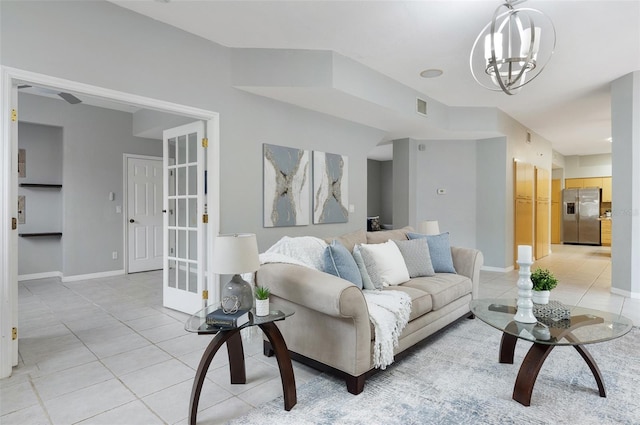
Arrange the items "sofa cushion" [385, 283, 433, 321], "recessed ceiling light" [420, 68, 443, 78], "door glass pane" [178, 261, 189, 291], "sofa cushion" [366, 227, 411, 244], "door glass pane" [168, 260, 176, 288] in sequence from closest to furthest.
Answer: "sofa cushion" [385, 283, 433, 321], "sofa cushion" [366, 227, 411, 244], "door glass pane" [178, 261, 189, 291], "door glass pane" [168, 260, 176, 288], "recessed ceiling light" [420, 68, 443, 78]

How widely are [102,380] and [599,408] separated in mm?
3025

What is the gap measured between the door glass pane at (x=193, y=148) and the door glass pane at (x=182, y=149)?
97mm

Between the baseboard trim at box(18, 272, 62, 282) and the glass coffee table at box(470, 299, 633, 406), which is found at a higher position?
the glass coffee table at box(470, 299, 633, 406)

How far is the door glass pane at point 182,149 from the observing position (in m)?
3.82

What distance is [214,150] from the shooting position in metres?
3.48

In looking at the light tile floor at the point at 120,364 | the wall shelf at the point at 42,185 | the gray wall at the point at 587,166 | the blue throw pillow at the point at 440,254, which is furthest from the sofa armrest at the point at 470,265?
the gray wall at the point at 587,166

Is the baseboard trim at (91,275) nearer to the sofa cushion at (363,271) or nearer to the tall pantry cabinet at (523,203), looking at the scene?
the sofa cushion at (363,271)

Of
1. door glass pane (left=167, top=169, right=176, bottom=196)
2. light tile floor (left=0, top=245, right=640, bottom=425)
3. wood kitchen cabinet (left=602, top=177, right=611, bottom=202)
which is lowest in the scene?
light tile floor (left=0, top=245, right=640, bottom=425)

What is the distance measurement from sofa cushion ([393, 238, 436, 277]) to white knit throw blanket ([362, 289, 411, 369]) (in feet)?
2.55

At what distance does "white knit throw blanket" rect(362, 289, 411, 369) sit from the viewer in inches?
87.7

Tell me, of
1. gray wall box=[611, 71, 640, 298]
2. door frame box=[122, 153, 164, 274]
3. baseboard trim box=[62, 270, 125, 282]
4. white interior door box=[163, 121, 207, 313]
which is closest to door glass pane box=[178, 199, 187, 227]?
white interior door box=[163, 121, 207, 313]

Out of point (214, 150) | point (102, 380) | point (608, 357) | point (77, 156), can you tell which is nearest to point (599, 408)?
point (608, 357)

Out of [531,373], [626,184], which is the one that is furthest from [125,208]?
[626,184]

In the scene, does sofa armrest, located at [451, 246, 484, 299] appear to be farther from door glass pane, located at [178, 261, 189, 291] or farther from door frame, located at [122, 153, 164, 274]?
door frame, located at [122, 153, 164, 274]
